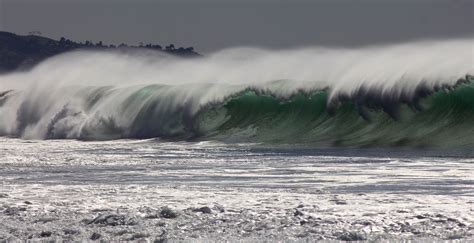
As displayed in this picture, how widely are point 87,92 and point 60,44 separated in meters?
143

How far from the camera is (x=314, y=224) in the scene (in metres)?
8.56

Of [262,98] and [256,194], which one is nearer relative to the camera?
[256,194]

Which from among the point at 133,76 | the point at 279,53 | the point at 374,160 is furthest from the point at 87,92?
the point at 374,160

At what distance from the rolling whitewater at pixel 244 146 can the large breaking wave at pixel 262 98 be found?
79 mm

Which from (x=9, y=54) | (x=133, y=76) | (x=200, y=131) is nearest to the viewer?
(x=200, y=131)

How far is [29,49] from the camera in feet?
557

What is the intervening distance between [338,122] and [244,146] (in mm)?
3961

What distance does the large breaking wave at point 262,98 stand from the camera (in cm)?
2672

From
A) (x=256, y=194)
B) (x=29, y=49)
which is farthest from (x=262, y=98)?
(x=29, y=49)

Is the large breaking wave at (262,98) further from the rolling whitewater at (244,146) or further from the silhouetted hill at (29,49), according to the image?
the silhouetted hill at (29,49)

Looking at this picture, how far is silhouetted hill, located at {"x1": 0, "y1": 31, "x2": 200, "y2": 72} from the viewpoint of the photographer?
153625mm

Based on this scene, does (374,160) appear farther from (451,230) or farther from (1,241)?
(1,241)

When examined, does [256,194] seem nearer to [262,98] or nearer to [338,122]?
[338,122]

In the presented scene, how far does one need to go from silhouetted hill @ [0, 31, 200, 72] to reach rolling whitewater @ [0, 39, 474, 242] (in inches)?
3939
